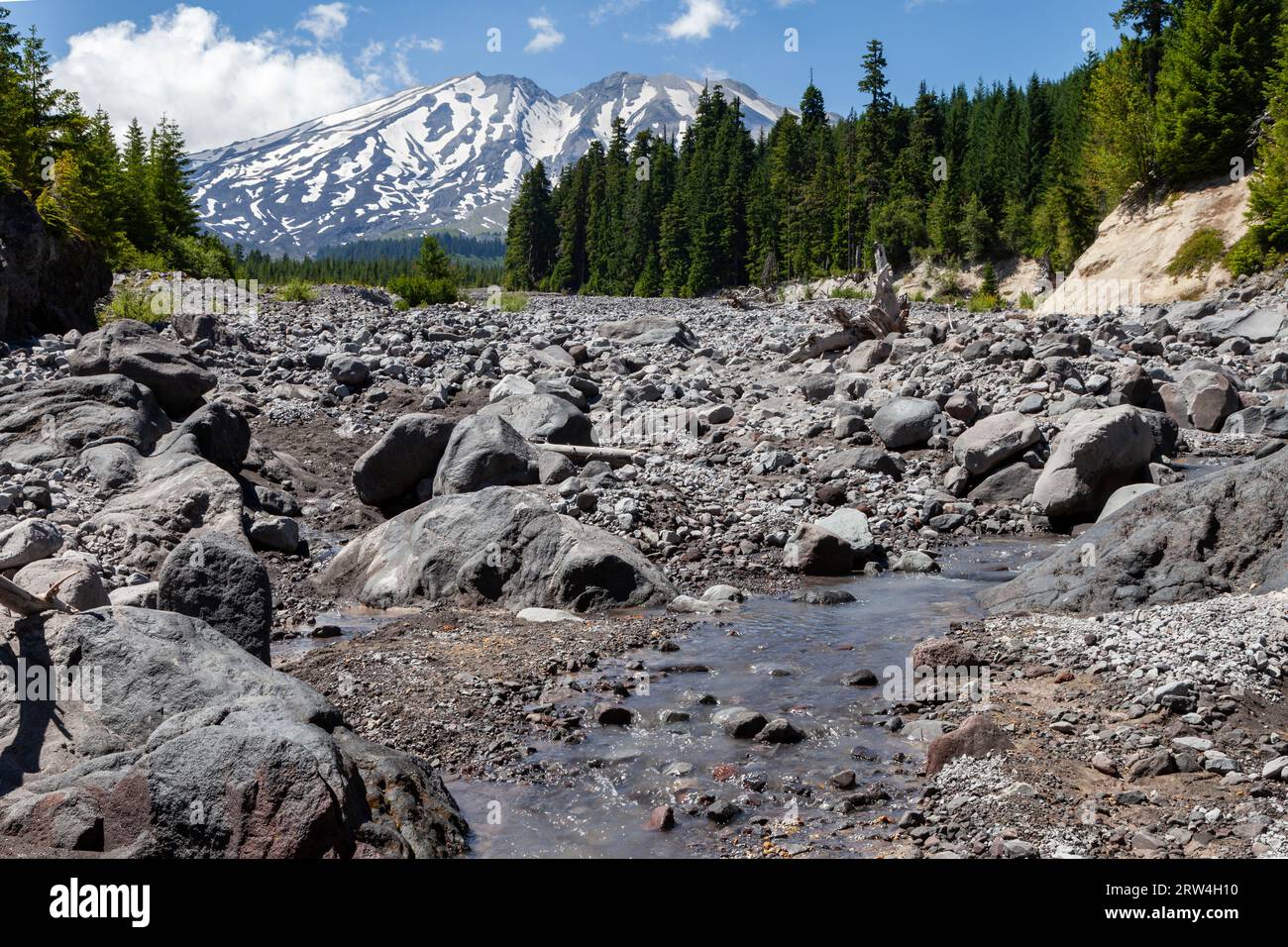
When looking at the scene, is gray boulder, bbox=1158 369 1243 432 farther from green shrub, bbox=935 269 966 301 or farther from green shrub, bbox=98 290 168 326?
green shrub, bbox=935 269 966 301

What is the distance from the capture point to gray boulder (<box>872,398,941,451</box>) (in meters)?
17.0

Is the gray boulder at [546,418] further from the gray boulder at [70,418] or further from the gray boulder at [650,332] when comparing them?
the gray boulder at [650,332]

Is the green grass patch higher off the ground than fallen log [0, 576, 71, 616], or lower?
higher

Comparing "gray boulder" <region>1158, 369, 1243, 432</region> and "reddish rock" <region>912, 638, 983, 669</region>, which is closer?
"reddish rock" <region>912, 638, 983, 669</region>

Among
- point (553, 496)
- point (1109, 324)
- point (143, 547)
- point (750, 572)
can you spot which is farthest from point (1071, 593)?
point (1109, 324)

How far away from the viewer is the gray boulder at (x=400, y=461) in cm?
1545

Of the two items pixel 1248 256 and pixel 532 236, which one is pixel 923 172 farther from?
pixel 1248 256

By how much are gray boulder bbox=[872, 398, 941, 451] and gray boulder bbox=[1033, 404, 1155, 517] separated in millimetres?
3131

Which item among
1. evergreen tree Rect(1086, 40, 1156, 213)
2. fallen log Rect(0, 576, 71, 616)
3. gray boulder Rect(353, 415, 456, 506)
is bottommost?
fallen log Rect(0, 576, 71, 616)

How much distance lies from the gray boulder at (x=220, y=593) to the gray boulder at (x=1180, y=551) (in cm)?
747

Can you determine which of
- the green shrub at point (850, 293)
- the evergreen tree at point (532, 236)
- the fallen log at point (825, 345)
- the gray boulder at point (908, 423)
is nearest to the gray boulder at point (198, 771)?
→ the gray boulder at point (908, 423)

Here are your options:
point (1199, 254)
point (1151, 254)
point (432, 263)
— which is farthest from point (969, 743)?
point (432, 263)

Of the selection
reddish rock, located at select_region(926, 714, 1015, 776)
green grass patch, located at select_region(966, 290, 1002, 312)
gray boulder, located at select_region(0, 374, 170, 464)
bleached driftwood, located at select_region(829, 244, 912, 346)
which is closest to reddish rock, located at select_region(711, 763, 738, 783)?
reddish rock, located at select_region(926, 714, 1015, 776)

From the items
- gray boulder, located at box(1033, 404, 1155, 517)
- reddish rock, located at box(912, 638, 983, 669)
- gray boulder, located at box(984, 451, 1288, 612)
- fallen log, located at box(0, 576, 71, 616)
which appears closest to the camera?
fallen log, located at box(0, 576, 71, 616)
